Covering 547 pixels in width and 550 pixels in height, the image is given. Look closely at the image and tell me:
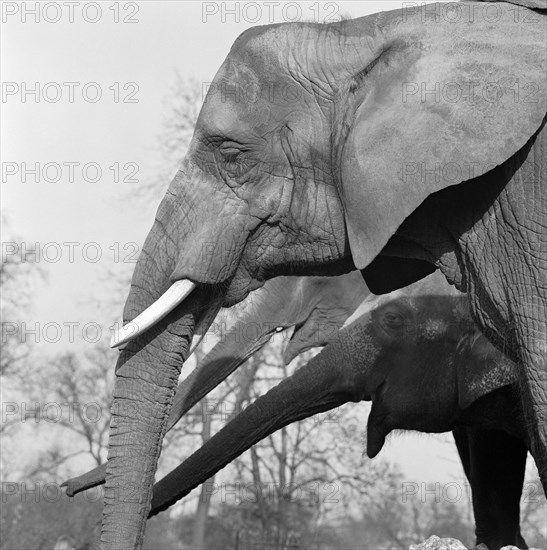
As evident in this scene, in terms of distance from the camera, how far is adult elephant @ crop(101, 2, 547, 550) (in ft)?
12.9

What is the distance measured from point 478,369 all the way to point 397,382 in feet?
1.53

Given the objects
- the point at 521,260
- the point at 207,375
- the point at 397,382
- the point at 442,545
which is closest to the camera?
the point at 521,260

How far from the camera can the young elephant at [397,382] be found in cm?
627

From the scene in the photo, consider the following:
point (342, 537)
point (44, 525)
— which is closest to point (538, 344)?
point (44, 525)

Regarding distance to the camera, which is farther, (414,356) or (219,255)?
(414,356)

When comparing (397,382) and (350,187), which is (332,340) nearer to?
(397,382)

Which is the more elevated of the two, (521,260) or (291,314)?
(291,314)

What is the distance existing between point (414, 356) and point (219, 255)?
2508 millimetres

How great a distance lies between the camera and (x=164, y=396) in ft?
14.1

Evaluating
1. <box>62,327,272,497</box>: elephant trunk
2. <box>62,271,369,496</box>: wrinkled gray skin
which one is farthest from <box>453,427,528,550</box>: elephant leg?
<box>62,327,272,497</box>: elephant trunk

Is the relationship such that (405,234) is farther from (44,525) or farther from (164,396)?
(44,525)

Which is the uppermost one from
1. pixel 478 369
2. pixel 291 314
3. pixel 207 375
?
pixel 291 314

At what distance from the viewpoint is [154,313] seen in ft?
13.9

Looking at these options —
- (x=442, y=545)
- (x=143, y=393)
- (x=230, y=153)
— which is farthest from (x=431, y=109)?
(x=442, y=545)
